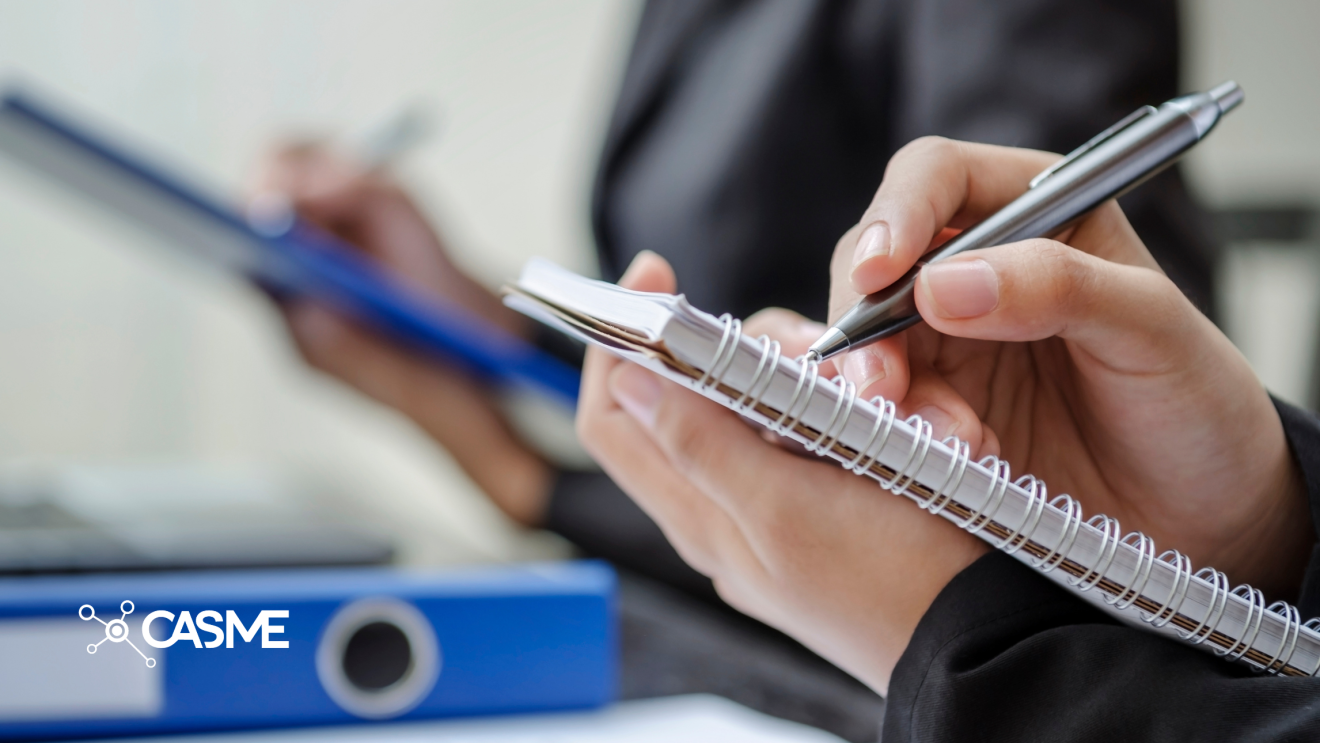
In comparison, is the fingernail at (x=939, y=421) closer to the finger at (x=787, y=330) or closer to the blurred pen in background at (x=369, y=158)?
the finger at (x=787, y=330)

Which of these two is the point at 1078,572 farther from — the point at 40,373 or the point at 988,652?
the point at 40,373

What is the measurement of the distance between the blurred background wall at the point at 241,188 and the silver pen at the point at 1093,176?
48 cm

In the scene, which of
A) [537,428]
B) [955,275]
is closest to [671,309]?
[955,275]

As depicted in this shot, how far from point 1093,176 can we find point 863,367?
0.13 feet

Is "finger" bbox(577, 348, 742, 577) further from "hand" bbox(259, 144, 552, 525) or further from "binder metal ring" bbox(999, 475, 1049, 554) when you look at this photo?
"hand" bbox(259, 144, 552, 525)

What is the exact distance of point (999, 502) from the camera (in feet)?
0.32

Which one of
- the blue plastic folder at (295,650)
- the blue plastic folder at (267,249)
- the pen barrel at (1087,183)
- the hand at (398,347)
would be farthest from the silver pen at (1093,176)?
the hand at (398,347)

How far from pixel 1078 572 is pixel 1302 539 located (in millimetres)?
67

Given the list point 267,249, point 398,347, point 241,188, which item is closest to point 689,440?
point 267,249

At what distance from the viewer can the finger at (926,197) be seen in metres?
0.11

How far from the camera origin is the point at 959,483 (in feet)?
0.31

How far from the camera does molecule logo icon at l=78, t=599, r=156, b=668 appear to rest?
0.19 metres

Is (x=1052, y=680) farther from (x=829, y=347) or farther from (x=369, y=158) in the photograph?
(x=369, y=158)

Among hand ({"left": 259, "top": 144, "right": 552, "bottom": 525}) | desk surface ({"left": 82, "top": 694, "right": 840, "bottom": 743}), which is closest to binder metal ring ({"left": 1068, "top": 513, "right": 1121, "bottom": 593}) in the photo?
desk surface ({"left": 82, "top": 694, "right": 840, "bottom": 743})
